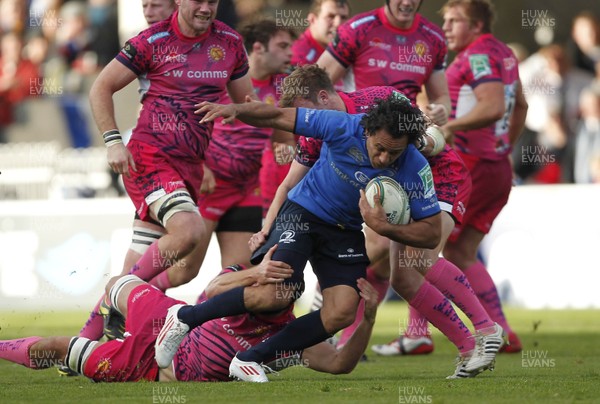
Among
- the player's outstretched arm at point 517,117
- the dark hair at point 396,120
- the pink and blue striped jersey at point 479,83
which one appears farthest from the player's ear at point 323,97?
the player's outstretched arm at point 517,117

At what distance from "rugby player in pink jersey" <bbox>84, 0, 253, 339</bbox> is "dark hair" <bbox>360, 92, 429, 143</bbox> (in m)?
1.79

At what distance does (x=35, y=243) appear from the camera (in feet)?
49.6

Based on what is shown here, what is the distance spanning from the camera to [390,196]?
22.9ft

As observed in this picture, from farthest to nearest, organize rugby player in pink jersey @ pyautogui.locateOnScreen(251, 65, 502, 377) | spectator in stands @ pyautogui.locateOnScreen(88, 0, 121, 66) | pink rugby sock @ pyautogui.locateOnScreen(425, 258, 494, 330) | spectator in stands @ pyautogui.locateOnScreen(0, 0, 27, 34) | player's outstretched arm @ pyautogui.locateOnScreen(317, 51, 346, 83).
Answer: spectator in stands @ pyautogui.locateOnScreen(0, 0, 27, 34)
spectator in stands @ pyautogui.locateOnScreen(88, 0, 121, 66)
player's outstretched arm @ pyautogui.locateOnScreen(317, 51, 346, 83)
pink rugby sock @ pyautogui.locateOnScreen(425, 258, 494, 330)
rugby player in pink jersey @ pyautogui.locateOnScreen(251, 65, 502, 377)

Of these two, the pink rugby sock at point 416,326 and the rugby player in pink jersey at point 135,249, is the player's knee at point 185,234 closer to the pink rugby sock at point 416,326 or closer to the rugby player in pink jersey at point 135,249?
the rugby player in pink jersey at point 135,249

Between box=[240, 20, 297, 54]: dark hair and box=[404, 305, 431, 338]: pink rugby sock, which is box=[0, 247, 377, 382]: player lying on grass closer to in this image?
box=[404, 305, 431, 338]: pink rugby sock

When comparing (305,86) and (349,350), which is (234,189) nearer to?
(305,86)

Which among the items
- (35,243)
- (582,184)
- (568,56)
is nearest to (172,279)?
(35,243)

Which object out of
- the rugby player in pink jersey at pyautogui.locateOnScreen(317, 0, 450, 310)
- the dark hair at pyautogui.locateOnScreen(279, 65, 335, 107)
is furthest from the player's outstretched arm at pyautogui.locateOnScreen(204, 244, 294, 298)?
the rugby player in pink jersey at pyautogui.locateOnScreen(317, 0, 450, 310)

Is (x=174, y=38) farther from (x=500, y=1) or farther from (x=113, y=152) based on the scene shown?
(x=500, y=1)

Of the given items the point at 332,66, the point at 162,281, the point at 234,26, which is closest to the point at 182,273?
the point at 162,281

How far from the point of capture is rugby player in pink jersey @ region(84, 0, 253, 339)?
8.13 meters

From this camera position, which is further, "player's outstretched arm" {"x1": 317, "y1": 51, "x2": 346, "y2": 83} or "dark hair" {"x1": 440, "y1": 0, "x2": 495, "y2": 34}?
"dark hair" {"x1": 440, "y1": 0, "x2": 495, "y2": 34}

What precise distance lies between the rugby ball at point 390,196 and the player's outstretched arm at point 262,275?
638 millimetres
